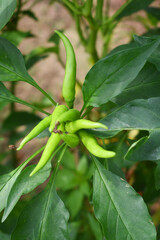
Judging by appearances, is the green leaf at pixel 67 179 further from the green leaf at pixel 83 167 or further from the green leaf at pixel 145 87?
the green leaf at pixel 145 87

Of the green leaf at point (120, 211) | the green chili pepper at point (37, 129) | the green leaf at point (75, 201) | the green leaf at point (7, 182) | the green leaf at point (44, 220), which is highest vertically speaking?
the green chili pepper at point (37, 129)

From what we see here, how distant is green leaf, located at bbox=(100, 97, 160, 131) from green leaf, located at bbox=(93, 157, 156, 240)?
13cm

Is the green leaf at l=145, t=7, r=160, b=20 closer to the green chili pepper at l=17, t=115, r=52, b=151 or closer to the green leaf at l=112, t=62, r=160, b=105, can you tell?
the green leaf at l=112, t=62, r=160, b=105

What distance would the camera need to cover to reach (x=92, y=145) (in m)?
0.55

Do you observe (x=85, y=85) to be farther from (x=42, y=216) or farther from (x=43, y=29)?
(x=43, y=29)

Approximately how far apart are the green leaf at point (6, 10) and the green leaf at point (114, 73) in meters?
0.22

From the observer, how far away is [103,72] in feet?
1.82

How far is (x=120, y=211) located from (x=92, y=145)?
140 mm

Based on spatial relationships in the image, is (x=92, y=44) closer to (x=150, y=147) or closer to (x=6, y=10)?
(x=6, y=10)

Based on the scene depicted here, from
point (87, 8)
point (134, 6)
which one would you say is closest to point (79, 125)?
point (87, 8)

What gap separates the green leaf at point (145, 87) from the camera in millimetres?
642

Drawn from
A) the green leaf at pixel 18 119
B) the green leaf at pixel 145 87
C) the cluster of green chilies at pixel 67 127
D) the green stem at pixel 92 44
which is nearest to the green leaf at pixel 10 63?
the cluster of green chilies at pixel 67 127

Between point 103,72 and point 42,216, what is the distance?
1.13 ft

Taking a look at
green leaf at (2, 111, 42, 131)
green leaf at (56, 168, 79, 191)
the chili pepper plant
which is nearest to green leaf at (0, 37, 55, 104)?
the chili pepper plant
